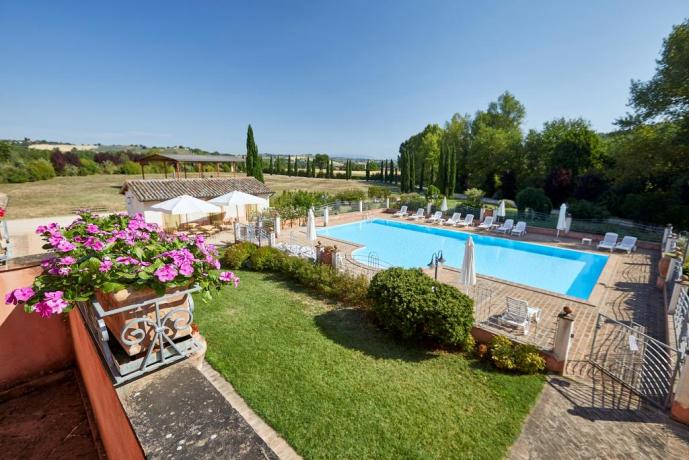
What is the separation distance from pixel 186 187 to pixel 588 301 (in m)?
20.7

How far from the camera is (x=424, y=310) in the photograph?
6.46 meters

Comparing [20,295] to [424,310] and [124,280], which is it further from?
[424,310]

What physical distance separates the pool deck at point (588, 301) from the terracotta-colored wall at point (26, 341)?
8.11 metres

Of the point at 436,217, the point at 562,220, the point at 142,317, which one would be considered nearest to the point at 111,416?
the point at 142,317

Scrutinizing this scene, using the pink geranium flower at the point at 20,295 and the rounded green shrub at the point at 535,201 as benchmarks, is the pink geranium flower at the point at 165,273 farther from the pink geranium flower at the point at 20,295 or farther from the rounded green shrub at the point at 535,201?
the rounded green shrub at the point at 535,201

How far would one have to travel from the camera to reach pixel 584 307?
28.2 ft

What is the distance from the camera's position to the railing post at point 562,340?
5.74 meters

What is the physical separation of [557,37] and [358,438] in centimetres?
1808

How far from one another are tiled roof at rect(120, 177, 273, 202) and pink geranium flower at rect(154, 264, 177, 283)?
58.0ft

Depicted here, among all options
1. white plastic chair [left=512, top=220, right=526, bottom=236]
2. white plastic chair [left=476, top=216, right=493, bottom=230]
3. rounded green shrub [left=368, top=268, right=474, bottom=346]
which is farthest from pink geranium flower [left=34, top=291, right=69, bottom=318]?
white plastic chair [left=476, top=216, right=493, bottom=230]

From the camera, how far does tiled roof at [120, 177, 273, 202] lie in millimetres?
17641

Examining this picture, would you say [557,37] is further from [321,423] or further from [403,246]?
[321,423]

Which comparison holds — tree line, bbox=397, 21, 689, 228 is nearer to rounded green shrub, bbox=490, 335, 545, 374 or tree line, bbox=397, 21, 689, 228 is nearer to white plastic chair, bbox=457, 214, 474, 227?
white plastic chair, bbox=457, 214, 474, 227

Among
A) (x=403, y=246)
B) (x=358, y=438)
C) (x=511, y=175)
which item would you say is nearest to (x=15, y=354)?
(x=358, y=438)
